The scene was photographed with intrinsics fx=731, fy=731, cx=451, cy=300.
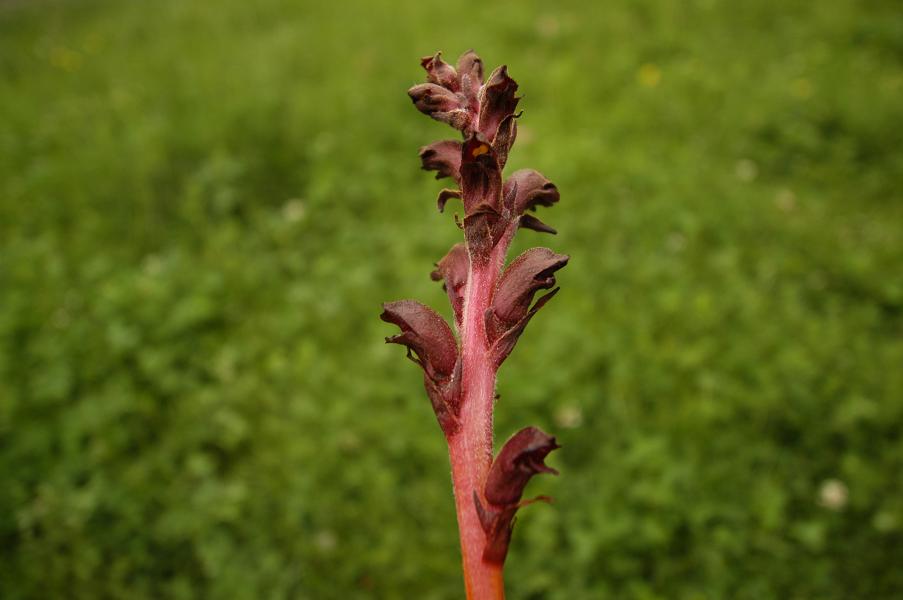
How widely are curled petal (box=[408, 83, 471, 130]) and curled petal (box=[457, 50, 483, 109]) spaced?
0.03m

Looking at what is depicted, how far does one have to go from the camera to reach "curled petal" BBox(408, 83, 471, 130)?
0.99 metres

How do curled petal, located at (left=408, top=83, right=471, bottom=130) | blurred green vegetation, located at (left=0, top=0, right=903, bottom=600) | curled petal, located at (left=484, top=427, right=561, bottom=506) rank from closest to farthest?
curled petal, located at (left=484, top=427, right=561, bottom=506)
curled petal, located at (left=408, top=83, right=471, bottom=130)
blurred green vegetation, located at (left=0, top=0, right=903, bottom=600)

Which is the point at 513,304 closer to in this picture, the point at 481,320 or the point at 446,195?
the point at 481,320

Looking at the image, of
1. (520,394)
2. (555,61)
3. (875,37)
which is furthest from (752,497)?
(875,37)

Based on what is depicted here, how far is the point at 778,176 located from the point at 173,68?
4.54m

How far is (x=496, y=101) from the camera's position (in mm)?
954

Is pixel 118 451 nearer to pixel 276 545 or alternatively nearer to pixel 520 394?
pixel 276 545

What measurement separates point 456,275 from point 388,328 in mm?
2512

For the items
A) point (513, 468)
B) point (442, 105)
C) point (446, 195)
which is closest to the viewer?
point (513, 468)

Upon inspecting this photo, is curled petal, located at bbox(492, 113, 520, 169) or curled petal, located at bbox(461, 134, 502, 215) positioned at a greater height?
curled petal, located at bbox(492, 113, 520, 169)

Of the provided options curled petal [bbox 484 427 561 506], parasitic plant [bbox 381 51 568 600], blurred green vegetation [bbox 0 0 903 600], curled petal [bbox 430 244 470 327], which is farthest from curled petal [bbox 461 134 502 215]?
blurred green vegetation [bbox 0 0 903 600]

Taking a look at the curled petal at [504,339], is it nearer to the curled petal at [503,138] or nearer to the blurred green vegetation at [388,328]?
the curled petal at [503,138]

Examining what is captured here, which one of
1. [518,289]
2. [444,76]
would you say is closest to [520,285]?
[518,289]

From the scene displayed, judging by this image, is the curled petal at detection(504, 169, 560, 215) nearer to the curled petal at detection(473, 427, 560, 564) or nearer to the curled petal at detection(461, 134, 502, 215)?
the curled petal at detection(461, 134, 502, 215)
